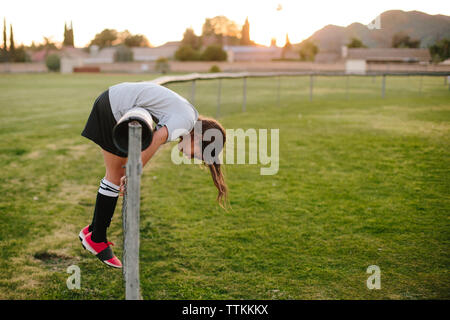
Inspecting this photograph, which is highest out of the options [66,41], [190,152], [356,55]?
[66,41]

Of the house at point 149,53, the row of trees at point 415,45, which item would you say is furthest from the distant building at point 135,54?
the row of trees at point 415,45

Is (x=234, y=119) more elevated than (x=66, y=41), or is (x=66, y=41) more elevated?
(x=66, y=41)

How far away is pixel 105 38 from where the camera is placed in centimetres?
9888

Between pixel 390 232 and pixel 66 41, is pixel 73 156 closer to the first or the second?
pixel 390 232

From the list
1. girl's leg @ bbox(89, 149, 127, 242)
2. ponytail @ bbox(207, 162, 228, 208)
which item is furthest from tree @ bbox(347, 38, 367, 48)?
girl's leg @ bbox(89, 149, 127, 242)

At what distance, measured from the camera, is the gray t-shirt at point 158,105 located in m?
2.53

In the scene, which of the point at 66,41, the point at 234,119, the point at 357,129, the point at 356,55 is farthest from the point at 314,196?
the point at 66,41

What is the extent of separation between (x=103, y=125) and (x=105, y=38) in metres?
104

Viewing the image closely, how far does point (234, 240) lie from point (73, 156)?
15.7ft

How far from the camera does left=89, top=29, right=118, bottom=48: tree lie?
9831cm

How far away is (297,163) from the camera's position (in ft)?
23.4

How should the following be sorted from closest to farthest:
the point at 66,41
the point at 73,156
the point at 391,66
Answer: the point at 73,156, the point at 391,66, the point at 66,41

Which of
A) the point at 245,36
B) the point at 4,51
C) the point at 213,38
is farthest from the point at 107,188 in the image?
the point at 245,36

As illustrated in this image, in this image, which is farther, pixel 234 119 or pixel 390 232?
pixel 234 119
